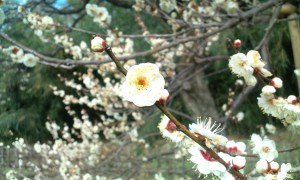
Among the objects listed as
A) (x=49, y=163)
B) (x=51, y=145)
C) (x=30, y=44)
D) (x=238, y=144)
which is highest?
(x=30, y=44)

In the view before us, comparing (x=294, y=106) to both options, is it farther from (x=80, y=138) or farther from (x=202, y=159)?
(x=80, y=138)

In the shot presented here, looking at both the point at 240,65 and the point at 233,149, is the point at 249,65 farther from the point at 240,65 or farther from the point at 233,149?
the point at 233,149

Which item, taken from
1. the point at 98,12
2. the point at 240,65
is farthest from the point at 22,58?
the point at 240,65

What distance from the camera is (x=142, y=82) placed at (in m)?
0.74

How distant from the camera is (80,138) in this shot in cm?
371

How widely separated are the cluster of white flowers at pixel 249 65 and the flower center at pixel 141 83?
41 centimetres

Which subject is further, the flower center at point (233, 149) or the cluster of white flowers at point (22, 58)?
the cluster of white flowers at point (22, 58)

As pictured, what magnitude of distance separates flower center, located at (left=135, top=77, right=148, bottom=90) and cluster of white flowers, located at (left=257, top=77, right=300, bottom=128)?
0.43m

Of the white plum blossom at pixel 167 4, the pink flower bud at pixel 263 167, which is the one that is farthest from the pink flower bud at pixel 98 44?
the white plum blossom at pixel 167 4

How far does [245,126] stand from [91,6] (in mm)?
2613

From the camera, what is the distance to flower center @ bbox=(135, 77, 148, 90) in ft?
2.41

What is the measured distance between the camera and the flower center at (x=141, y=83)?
736 millimetres

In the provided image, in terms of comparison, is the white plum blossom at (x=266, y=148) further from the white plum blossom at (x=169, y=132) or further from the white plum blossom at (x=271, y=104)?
the white plum blossom at (x=169, y=132)

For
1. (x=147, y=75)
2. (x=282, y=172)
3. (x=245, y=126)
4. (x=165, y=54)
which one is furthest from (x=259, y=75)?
(x=245, y=126)
